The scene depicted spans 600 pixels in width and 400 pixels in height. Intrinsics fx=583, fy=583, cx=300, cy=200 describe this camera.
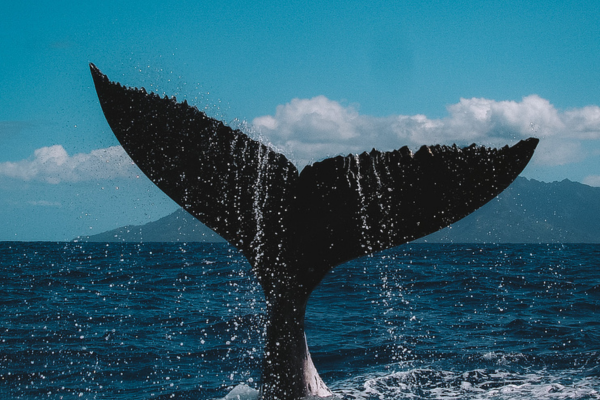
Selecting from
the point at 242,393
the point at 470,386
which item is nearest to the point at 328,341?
the point at 470,386

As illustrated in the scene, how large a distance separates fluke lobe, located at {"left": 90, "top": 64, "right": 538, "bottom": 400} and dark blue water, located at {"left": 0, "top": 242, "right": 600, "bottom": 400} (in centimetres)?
200

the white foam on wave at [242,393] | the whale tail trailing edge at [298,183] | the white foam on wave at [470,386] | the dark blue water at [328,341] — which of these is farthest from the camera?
the dark blue water at [328,341]

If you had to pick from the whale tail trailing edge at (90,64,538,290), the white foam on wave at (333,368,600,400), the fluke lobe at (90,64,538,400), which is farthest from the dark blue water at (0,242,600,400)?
the whale tail trailing edge at (90,64,538,290)

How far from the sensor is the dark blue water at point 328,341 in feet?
20.8

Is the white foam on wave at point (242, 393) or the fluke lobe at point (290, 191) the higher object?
the fluke lobe at point (290, 191)

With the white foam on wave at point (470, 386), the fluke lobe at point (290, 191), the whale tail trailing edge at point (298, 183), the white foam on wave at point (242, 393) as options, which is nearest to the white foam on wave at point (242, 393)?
the white foam on wave at point (242, 393)

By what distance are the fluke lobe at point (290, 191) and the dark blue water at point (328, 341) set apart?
1997mm

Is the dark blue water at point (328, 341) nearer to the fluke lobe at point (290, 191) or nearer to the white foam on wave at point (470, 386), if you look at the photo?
the white foam on wave at point (470, 386)

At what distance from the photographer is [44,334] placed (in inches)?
369

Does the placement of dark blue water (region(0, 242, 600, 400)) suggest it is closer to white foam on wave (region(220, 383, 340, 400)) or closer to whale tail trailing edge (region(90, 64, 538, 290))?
white foam on wave (region(220, 383, 340, 400))

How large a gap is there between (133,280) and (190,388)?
1366cm

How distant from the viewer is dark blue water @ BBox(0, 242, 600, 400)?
635 cm

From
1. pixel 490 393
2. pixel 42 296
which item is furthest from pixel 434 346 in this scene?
pixel 42 296

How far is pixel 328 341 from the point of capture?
8.91 metres
